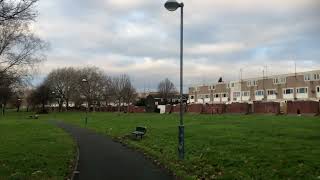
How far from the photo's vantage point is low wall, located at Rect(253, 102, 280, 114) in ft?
258

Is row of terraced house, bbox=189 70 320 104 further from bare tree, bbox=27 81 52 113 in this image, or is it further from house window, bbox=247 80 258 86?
bare tree, bbox=27 81 52 113

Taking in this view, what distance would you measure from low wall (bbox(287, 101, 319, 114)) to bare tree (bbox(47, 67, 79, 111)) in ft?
273

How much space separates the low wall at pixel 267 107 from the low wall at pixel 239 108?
4.05 ft

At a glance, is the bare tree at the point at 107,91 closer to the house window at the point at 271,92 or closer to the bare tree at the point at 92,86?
the bare tree at the point at 92,86

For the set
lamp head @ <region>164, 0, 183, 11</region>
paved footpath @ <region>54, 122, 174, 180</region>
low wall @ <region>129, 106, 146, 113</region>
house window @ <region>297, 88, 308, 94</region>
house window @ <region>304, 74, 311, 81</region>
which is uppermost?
house window @ <region>304, 74, 311, 81</region>

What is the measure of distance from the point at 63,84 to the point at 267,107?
8144cm

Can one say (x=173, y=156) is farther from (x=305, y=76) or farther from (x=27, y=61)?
(x=305, y=76)

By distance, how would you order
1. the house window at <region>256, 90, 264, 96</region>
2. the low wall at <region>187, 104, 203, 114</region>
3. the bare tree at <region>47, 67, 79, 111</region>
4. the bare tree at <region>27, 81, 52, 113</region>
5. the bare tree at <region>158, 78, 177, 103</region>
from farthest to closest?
the bare tree at <region>158, 78, 177, 103</region>
the bare tree at <region>47, 67, 79, 111</region>
the bare tree at <region>27, 81, 52, 113</region>
the house window at <region>256, 90, 264, 96</region>
the low wall at <region>187, 104, 203, 114</region>

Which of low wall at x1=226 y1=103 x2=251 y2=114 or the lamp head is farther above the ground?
the lamp head

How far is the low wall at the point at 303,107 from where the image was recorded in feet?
237

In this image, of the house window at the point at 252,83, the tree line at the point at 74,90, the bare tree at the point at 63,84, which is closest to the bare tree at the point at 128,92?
the tree line at the point at 74,90

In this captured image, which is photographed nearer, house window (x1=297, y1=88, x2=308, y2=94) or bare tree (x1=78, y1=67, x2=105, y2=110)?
A: house window (x1=297, y1=88, x2=308, y2=94)

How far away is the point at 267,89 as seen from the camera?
404 ft

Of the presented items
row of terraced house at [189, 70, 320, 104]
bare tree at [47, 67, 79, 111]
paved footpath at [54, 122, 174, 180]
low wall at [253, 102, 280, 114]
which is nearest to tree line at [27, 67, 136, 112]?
bare tree at [47, 67, 79, 111]
